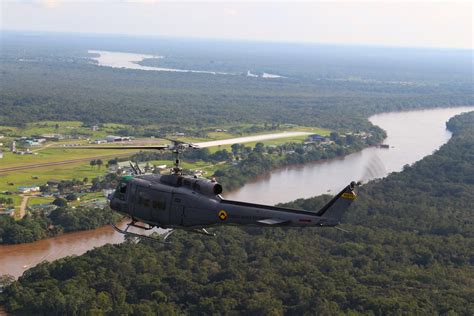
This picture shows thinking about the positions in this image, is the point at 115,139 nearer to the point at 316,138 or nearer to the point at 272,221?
the point at 316,138

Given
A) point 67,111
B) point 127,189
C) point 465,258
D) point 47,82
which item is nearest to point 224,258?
point 465,258

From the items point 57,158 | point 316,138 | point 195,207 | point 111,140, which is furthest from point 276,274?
point 316,138

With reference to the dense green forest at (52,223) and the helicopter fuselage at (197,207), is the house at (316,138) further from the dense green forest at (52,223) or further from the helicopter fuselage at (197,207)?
the helicopter fuselage at (197,207)

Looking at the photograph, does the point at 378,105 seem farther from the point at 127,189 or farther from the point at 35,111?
the point at 127,189

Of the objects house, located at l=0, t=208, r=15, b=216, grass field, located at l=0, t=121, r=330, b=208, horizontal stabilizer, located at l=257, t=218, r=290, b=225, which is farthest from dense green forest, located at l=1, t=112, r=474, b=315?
grass field, located at l=0, t=121, r=330, b=208

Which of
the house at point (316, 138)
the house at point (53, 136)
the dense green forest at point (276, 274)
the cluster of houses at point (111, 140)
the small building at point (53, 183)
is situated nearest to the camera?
the dense green forest at point (276, 274)

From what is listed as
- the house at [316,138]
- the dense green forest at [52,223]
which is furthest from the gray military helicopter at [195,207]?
the house at [316,138]

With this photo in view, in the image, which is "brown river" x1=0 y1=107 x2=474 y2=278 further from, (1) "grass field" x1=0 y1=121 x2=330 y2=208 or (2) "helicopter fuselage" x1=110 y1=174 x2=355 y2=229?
(1) "grass field" x1=0 y1=121 x2=330 y2=208
